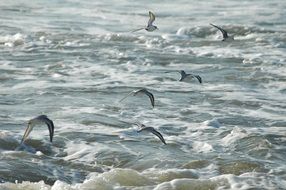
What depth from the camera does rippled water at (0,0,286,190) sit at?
9.17 m

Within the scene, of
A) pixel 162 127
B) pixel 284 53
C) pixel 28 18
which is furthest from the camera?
pixel 28 18

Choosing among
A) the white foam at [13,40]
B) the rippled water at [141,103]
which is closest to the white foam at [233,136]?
the rippled water at [141,103]

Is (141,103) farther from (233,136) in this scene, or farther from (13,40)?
(13,40)

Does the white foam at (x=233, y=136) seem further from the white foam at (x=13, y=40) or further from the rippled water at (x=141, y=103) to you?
the white foam at (x=13, y=40)

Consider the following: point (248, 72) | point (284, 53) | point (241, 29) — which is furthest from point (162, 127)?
point (241, 29)

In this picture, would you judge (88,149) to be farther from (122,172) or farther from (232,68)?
(232,68)

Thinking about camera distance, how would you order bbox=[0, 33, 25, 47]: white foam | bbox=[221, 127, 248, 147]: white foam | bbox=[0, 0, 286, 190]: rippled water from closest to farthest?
1. bbox=[0, 0, 286, 190]: rippled water
2. bbox=[221, 127, 248, 147]: white foam
3. bbox=[0, 33, 25, 47]: white foam

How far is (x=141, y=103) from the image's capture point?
1351cm

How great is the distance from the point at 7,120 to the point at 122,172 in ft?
11.0

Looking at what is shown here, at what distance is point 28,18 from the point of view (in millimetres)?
25734

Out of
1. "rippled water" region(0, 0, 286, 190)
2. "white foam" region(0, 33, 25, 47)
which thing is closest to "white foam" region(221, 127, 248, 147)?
"rippled water" region(0, 0, 286, 190)

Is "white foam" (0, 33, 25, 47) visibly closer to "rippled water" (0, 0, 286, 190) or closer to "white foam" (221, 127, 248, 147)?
"rippled water" (0, 0, 286, 190)

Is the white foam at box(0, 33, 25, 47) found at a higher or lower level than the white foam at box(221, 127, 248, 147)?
lower

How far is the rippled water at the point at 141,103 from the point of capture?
9172 millimetres
